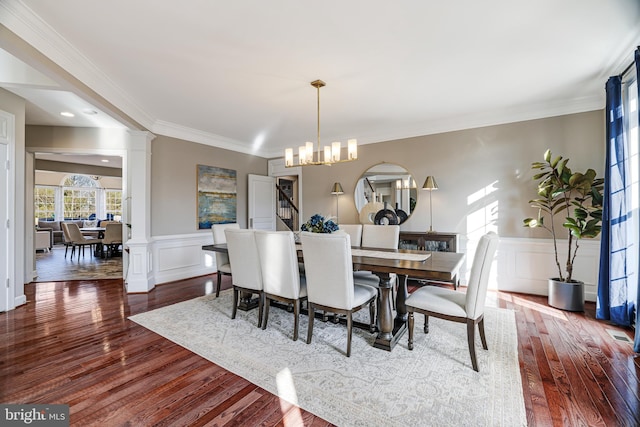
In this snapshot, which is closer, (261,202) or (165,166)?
(165,166)

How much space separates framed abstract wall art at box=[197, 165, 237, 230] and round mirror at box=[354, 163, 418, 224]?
2471 mm

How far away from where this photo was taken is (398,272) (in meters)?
2.21

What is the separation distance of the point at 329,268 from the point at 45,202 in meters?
11.7

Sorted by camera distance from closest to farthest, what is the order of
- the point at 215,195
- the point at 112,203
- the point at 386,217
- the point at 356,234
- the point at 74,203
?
the point at 356,234 < the point at 386,217 < the point at 215,195 < the point at 74,203 < the point at 112,203

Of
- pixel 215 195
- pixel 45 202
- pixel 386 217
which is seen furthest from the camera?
pixel 45 202

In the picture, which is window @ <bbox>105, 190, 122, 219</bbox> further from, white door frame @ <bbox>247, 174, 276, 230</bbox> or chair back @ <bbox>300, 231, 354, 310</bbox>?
chair back @ <bbox>300, 231, 354, 310</bbox>

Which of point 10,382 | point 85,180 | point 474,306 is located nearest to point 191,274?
point 10,382

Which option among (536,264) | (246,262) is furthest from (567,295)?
(246,262)

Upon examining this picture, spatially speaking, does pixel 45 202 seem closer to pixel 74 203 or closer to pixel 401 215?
pixel 74 203

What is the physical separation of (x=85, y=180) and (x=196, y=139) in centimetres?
824

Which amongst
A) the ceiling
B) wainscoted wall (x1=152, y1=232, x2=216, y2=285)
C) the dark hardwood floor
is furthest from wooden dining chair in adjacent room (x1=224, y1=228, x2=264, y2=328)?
wainscoted wall (x1=152, y1=232, x2=216, y2=285)

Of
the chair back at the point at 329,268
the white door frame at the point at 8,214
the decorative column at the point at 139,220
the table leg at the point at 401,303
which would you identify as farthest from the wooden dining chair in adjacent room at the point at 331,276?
the white door frame at the point at 8,214

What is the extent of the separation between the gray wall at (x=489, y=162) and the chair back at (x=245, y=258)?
2.86 meters

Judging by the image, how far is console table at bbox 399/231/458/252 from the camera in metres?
4.14
